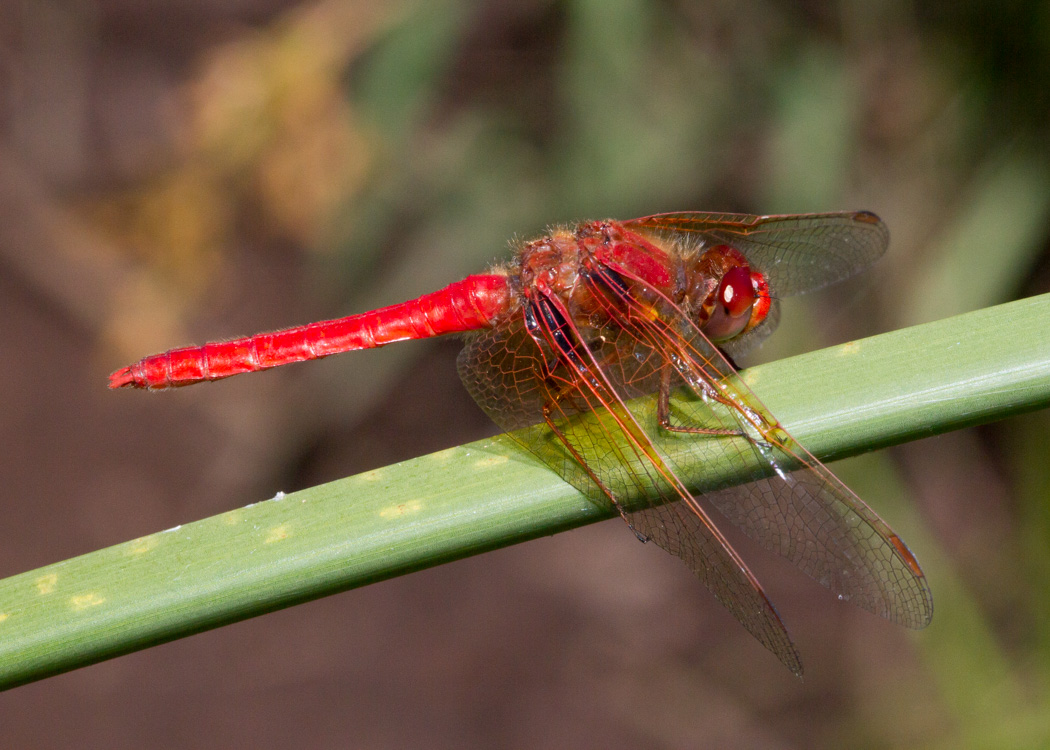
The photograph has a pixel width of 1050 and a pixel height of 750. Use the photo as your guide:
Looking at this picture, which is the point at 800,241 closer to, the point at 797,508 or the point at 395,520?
the point at 797,508

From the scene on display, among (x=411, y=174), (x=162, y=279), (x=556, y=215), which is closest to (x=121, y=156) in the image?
(x=162, y=279)

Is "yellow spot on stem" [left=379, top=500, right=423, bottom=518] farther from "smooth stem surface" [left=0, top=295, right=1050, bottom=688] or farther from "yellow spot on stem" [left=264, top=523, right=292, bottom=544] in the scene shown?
"yellow spot on stem" [left=264, top=523, right=292, bottom=544]

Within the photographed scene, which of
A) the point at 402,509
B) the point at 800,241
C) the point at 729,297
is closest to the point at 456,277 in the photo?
the point at 800,241

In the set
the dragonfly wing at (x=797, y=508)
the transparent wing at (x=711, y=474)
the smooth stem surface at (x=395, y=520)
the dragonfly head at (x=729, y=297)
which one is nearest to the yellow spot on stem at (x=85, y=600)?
the smooth stem surface at (x=395, y=520)

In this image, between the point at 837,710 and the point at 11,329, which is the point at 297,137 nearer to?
the point at 11,329

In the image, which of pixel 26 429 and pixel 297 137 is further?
pixel 26 429

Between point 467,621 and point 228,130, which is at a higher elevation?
point 228,130

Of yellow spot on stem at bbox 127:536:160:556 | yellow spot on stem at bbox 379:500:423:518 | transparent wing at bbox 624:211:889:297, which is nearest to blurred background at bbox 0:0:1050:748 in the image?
transparent wing at bbox 624:211:889:297
